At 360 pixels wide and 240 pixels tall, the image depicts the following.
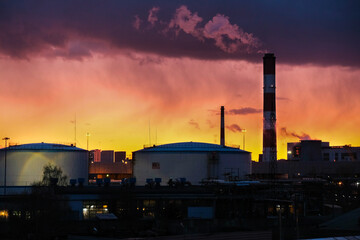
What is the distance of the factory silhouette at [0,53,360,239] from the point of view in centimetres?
5638

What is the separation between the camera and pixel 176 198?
241ft

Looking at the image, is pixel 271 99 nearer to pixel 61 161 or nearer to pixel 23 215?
pixel 61 161

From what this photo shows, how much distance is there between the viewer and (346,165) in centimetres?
12612

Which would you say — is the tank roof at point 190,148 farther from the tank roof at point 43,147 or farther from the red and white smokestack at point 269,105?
the tank roof at point 43,147

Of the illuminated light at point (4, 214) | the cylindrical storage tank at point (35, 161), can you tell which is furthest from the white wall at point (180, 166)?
the illuminated light at point (4, 214)

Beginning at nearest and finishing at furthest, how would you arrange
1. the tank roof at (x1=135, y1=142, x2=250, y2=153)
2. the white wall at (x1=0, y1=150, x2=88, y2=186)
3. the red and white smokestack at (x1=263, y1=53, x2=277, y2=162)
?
the white wall at (x1=0, y1=150, x2=88, y2=186)
the tank roof at (x1=135, y1=142, x2=250, y2=153)
the red and white smokestack at (x1=263, y1=53, x2=277, y2=162)

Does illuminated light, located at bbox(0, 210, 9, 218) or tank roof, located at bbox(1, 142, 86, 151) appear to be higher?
tank roof, located at bbox(1, 142, 86, 151)

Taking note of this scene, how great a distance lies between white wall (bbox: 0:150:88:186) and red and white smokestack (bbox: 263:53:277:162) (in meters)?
27.5

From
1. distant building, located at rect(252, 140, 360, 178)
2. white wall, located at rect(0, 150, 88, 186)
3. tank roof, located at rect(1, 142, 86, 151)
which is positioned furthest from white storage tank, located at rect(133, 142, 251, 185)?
distant building, located at rect(252, 140, 360, 178)

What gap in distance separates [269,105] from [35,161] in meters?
34.0

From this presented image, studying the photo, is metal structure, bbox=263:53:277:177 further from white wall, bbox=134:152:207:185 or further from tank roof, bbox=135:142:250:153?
white wall, bbox=134:152:207:185

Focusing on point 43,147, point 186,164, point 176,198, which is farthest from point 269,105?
point 43,147

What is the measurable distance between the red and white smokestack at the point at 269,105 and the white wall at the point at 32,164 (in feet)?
90.3

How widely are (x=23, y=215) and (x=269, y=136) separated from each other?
50.2m
